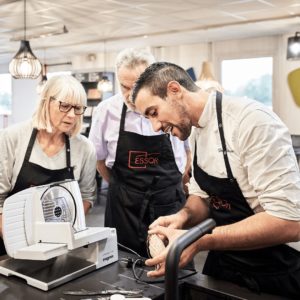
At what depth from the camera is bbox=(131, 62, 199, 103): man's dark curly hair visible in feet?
4.62

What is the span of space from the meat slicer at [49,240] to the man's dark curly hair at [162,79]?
0.52 metres

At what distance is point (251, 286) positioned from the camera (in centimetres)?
131

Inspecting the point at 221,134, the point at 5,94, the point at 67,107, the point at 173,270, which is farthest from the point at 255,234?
the point at 5,94

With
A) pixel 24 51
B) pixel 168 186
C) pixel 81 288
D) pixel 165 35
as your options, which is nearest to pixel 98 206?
pixel 24 51

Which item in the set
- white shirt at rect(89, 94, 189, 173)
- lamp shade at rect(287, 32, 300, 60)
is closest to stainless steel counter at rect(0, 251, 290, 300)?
white shirt at rect(89, 94, 189, 173)

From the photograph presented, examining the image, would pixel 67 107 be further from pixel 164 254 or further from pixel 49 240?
pixel 164 254

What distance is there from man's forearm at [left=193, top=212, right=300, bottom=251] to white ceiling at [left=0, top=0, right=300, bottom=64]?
4.00 m

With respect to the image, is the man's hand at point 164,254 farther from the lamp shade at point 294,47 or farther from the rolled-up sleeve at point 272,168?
the lamp shade at point 294,47

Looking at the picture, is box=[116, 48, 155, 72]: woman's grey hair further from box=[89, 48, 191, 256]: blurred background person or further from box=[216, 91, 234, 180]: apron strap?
box=[216, 91, 234, 180]: apron strap

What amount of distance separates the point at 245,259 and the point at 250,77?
6638 mm

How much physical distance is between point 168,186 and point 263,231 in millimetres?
1002

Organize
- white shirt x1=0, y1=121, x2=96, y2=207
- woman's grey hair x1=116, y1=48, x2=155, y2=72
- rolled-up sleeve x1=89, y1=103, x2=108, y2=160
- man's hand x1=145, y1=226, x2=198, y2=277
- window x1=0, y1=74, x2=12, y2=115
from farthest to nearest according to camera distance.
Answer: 1. window x1=0, y1=74, x2=12, y2=115
2. rolled-up sleeve x1=89, y1=103, x2=108, y2=160
3. woman's grey hair x1=116, y1=48, x2=155, y2=72
4. white shirt x1=0, y1=121, x2=96, y2=207
5. man's hand x1=145, y1=226, x2=198, y2=277

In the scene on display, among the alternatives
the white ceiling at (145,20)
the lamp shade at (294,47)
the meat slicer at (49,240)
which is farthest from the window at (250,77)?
the meat slicer at (49,240)

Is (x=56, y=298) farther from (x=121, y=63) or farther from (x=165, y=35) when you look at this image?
(x=165, y=35)
